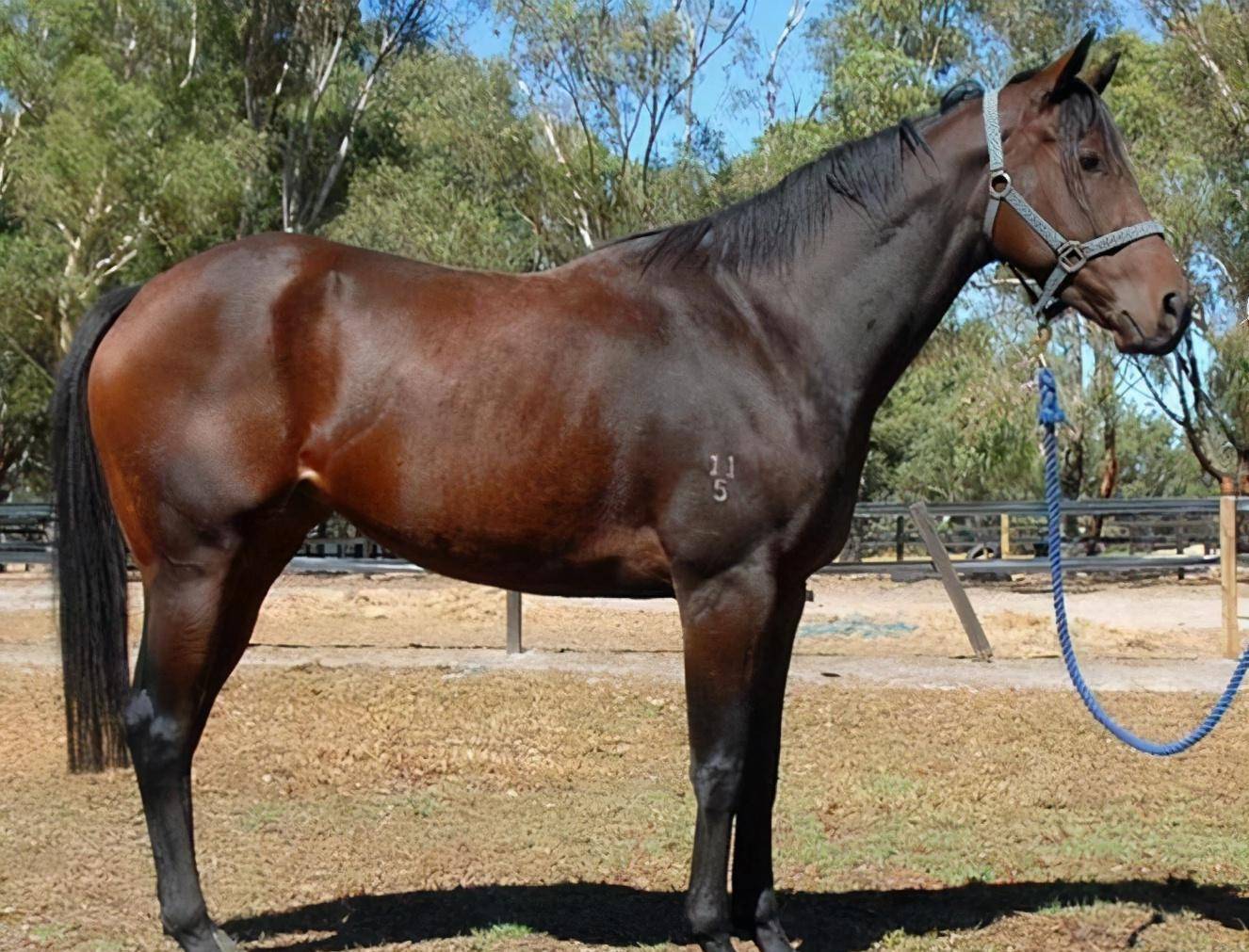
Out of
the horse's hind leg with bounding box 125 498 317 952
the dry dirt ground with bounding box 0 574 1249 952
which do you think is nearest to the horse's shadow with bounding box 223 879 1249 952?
the dry dirt ground with bounding box 0 574 1249 952

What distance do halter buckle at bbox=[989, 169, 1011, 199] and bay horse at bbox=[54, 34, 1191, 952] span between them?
1.6 inches

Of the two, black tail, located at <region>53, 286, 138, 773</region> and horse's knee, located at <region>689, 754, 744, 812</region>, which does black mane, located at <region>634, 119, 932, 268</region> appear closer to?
horse's knee, located at <region>689, 754, 744, 812</region>

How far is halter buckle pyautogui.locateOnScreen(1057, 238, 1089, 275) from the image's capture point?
3518 millimetres

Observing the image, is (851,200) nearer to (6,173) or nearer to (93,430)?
(93,430)

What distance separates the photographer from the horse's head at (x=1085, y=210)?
136 inches

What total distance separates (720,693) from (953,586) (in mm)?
7501

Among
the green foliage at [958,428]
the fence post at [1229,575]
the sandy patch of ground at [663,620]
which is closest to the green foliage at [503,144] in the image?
the green foliage at [958,428]

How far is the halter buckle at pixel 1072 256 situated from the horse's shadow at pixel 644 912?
215 cm

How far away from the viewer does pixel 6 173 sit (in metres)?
25.8

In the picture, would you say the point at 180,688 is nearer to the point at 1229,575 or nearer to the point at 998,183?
the point at 998,183

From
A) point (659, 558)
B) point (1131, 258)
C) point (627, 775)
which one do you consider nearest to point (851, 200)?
point (1131, 258)

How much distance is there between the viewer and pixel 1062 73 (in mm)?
3535

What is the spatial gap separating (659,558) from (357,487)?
3.04 ft

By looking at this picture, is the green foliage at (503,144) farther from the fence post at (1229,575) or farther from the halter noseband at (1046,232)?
the halter noseband at (1046,232)
